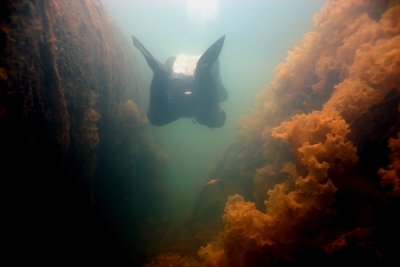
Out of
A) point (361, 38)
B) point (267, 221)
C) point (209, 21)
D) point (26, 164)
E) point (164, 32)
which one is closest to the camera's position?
point (267, 221)

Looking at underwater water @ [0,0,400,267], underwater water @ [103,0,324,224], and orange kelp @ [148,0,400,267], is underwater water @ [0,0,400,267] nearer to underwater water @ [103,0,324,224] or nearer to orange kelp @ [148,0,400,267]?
orange kelp @ [148,0,400,267]

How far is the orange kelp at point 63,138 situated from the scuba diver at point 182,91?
107cm

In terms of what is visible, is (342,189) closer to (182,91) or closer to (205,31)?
(182,91)

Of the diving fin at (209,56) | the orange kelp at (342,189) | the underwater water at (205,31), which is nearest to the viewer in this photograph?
the orange kelp at (342,189)

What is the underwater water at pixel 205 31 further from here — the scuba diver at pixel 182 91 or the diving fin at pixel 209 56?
the diving fin at pixel 209 56

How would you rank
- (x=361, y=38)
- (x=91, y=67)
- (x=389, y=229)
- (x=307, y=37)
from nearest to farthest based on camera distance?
(x=389, y=229)
(x=361, y=38)
(x=91, y=67)
(x=307, y=37)

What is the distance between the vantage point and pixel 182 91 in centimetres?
670

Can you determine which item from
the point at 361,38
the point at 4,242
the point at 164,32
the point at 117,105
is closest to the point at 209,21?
the point at 164,32

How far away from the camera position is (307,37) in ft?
19.2

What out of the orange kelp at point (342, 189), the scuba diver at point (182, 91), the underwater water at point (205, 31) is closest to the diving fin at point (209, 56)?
the scuba diver at point (182, 91)

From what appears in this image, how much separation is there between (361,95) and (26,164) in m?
4.14

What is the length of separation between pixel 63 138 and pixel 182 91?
3490 mm

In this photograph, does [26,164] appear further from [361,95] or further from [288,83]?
[288,83]

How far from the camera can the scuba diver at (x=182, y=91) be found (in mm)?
6227
